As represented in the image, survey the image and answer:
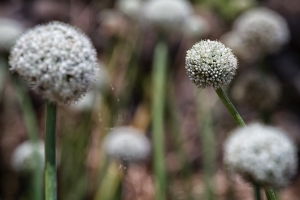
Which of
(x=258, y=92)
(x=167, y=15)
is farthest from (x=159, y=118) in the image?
(x=167, y=15)

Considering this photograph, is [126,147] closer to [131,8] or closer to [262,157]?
[131,8]

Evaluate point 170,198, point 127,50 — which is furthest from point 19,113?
point 170,198

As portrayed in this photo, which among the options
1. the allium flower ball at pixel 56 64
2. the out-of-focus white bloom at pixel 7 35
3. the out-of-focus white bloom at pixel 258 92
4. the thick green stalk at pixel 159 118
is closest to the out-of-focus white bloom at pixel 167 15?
the thick green stalk at pixel 159 118

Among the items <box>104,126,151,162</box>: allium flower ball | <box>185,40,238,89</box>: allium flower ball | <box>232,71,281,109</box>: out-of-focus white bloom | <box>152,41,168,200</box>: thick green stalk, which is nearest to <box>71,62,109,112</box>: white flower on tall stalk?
Result: <box>104,126,151,162</box>: allium flower ball

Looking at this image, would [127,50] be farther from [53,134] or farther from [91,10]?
[53,134]

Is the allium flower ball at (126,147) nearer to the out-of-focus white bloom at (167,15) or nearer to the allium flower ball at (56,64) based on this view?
the out-of-focus white bloom at (167,15)
